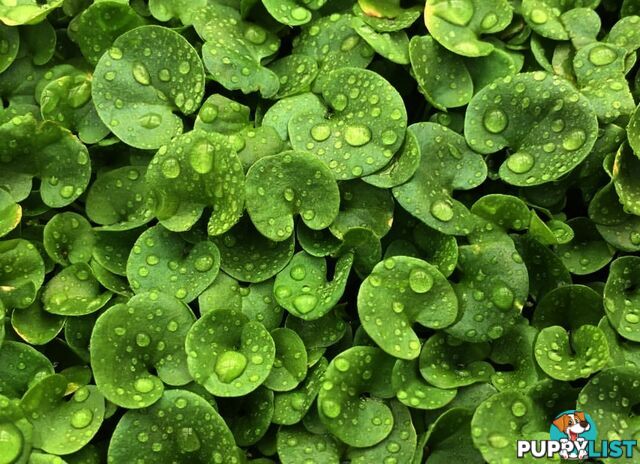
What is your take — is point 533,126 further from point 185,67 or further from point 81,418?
point 81,418

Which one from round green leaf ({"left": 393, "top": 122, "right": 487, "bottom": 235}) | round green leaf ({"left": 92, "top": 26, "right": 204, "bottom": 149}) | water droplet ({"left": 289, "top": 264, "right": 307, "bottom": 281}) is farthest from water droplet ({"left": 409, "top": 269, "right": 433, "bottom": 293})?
round green leaf ({"left": 92, "top": 26, "right": 204, "bottom": 149})

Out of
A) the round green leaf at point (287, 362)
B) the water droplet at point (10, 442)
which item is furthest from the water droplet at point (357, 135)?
the water droplet at point (10, 442)

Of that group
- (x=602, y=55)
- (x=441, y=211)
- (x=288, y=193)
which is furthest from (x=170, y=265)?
(x=602, y=55)

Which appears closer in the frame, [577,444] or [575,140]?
[577,444]

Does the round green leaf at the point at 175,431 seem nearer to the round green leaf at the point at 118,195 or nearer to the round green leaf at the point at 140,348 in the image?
the round green leaf at the point at 140,348

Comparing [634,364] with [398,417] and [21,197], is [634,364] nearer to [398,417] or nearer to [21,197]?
[398,417]

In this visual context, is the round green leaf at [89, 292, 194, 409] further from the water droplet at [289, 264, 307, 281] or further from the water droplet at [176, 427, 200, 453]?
the water droplet at [289, 264, 307, 281]
